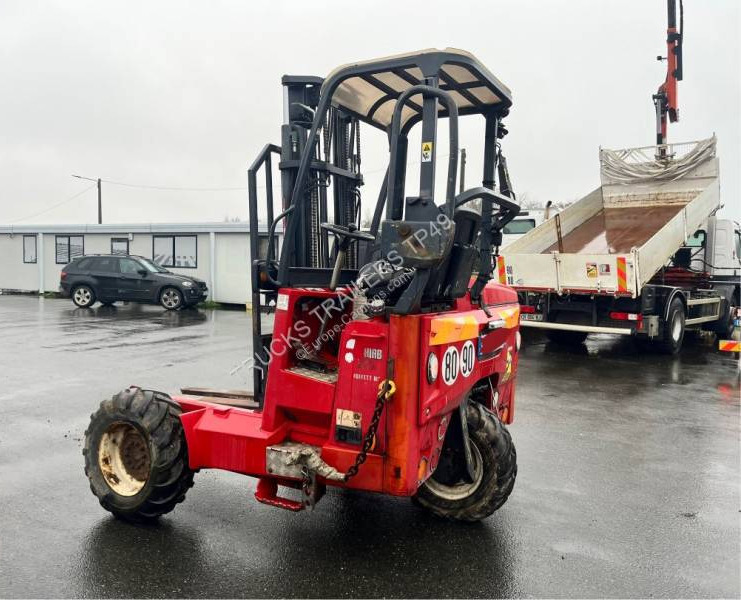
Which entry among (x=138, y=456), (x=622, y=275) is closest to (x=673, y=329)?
(x=622, y=275)

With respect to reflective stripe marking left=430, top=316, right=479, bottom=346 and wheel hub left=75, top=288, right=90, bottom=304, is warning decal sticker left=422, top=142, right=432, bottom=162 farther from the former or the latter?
wheel hub left=75, top=288, right=90, bottom=304

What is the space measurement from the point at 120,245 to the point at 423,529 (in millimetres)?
22890

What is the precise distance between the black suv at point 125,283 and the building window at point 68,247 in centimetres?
511

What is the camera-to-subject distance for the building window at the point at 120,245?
80.1 ft

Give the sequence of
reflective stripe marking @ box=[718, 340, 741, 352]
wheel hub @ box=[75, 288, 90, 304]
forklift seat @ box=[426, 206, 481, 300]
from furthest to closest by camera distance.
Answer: wheel hub @ box=[75, 288, 90, 304] < reflective stripe marking @ box=[718, 340, 741, 352] < forklift seat @ box=[426, 206, 481, 300]

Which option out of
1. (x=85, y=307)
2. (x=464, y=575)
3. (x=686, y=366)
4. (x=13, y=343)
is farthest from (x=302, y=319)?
(x=85, y=307)

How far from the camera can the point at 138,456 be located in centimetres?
427

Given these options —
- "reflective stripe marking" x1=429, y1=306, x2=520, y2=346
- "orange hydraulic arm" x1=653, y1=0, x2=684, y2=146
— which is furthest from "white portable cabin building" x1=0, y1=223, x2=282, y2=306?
"reflective stripe marking" x1=429, y1=306, x2=520, y2=346

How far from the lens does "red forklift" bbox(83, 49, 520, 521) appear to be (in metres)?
3.51

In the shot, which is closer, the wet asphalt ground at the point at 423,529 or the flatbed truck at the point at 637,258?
the wet asphalt ground at the point at 423,529

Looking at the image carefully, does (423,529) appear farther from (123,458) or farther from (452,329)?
(123,458)

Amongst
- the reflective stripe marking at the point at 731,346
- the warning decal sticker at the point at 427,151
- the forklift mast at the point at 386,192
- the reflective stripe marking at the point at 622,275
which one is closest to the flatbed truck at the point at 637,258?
the reflective stripe marking at the point at 622,275

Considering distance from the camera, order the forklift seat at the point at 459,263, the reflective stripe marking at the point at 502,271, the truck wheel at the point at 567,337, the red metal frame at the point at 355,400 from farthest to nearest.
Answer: the truck wheel at the point at 567,337 → the reflective stripe marking at the point at 502,271 → the forklift seat at the point at 459,263 → the red metal frame at the point at 355,400

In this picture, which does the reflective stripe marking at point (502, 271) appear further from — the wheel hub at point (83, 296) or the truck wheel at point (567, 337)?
the wheel hub at point (83, 296)
